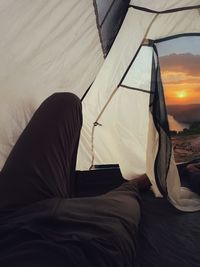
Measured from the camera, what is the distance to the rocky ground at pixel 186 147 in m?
1.63

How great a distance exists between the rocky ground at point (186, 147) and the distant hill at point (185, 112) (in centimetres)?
8

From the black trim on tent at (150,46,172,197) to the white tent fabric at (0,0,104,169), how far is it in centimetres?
36

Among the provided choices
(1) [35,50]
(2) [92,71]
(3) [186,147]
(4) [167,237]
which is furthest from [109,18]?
(4) [167,237]

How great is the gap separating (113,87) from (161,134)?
425 mm

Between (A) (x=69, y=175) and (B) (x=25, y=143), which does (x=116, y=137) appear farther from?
(B) (x=25, y=143)

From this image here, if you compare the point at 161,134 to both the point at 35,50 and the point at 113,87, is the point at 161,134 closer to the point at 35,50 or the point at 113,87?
the point at 113,87

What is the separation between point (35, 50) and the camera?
1.22 m

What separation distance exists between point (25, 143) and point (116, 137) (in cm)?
86

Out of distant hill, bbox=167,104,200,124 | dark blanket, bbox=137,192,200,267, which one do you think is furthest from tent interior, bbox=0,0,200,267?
distant hill, bbox=167,104,200,124

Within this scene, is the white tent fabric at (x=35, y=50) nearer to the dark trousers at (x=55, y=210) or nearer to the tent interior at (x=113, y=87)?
the tent interior at (x=113, y=87)

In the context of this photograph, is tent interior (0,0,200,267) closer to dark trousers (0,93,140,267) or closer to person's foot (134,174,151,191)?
person's foot (134,174,151,191)

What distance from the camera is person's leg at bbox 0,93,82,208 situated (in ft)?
2.85

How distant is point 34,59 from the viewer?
1245 millimetres

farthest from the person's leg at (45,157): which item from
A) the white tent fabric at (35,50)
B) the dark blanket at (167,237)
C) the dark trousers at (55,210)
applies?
the dark blanket at (167,237)
